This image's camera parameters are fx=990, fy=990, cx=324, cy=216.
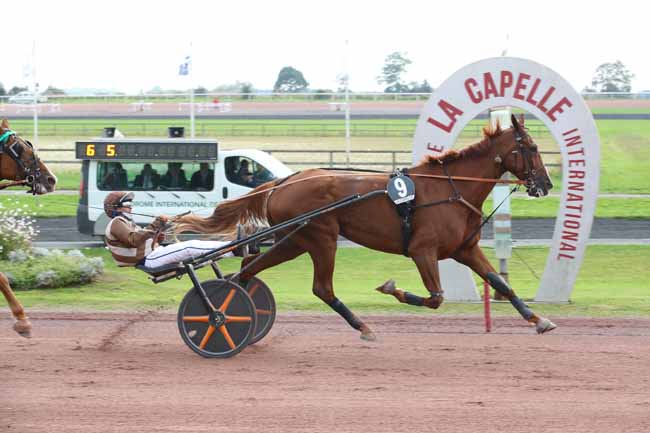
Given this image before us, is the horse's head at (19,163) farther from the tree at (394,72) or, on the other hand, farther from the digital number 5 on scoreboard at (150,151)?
the tree at (394,72)

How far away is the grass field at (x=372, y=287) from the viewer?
411 inches

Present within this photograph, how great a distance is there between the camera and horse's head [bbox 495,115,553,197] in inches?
323

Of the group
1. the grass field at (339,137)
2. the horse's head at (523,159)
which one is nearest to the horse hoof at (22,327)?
the horse's head at (523,159)

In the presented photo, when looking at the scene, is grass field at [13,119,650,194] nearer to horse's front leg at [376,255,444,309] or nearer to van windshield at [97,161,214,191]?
van windshield at [97,161,214,191]

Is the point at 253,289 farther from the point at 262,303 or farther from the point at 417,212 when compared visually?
the point at 417,212

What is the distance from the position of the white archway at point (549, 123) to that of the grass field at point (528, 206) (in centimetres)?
877

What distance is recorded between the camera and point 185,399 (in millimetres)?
6516

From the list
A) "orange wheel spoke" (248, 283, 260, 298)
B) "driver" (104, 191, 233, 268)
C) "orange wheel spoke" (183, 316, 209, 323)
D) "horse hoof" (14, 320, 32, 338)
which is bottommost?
"horse hoof" (14, 320, 32, 338)

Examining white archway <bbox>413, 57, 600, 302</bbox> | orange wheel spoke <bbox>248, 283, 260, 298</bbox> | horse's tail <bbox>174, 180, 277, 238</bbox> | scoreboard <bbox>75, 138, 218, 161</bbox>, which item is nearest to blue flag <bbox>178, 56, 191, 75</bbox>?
scoreboard <bbox>75, 138, 218, 161</bbox>

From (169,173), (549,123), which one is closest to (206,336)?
(549,123)

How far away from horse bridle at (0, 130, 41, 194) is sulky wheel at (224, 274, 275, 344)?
193cm

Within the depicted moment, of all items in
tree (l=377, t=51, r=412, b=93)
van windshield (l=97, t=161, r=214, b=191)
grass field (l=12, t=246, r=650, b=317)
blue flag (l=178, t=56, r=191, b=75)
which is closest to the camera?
grass field (l=12, t=246, r=650, b=317)

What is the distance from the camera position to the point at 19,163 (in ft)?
25.8

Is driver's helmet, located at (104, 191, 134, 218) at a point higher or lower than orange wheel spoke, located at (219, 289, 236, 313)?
higher
